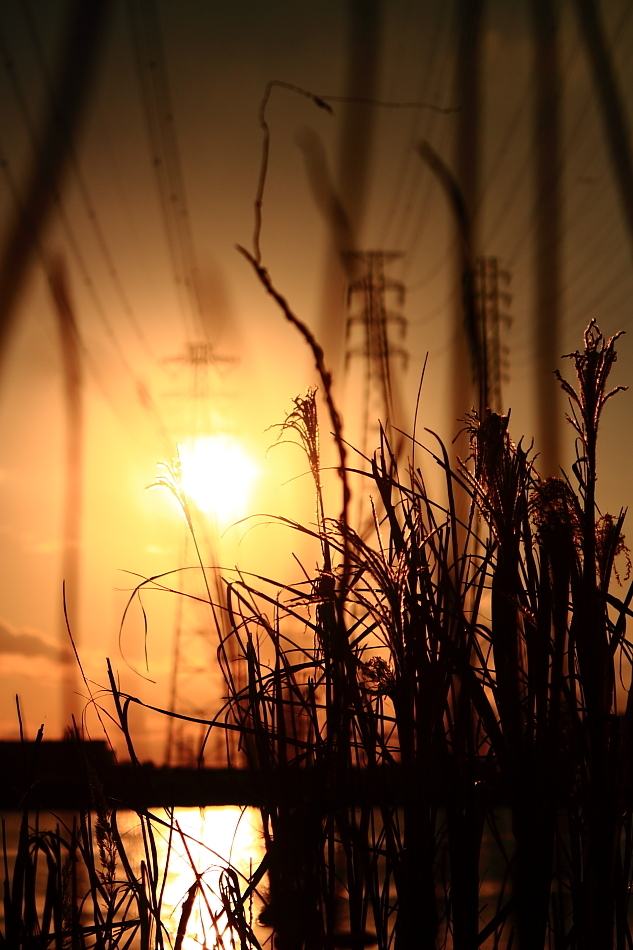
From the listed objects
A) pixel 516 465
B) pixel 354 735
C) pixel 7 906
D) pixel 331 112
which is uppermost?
pixel 331 112

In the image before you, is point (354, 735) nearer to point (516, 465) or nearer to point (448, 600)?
point (448, 600)

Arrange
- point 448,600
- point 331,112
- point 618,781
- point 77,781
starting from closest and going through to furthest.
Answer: point 618,781 → point 448,600 → point 77,781 → point 331,112

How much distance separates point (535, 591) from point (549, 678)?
0.11m

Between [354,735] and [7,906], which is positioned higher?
[354,735]

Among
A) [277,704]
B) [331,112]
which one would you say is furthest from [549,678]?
[331,112]

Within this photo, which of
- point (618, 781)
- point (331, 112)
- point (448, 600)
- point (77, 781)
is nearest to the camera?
point (618, 781)

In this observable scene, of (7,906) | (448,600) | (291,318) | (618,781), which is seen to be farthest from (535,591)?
(7,906)

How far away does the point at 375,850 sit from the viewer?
1.03 metres

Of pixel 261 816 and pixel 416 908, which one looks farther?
pixel 261 816

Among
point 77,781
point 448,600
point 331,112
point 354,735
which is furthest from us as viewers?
point 331,112

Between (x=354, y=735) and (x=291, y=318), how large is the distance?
Result: 0.62 meters

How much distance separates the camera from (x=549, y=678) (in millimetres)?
1029

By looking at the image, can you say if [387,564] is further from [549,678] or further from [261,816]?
[261,816]

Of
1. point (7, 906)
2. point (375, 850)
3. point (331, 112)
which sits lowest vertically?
point (7, 906)
